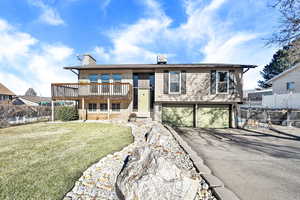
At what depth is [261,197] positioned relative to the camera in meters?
2.08

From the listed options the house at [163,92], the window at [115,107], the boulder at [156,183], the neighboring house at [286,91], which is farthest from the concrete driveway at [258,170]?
the neighboring house at [286,91]

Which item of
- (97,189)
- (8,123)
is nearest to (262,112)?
(97,189)

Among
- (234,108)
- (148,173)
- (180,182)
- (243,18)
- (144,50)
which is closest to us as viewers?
(180,182)

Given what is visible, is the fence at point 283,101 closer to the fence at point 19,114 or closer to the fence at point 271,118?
the fence at point 271,118

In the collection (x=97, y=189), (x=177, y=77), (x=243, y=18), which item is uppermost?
(x=243, y=18)

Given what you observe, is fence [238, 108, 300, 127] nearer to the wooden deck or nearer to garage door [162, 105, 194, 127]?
garage door [162, 105, 194, 127]

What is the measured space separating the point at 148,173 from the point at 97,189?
109 cm

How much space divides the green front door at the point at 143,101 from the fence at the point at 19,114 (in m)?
9.67

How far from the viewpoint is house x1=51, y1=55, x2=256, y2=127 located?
367 inches

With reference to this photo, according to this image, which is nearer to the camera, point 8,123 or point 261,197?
point 261,197

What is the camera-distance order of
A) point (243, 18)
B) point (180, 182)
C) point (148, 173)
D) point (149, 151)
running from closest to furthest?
1. point (180, 182)
2. point (148, 173)
3. point (149, 151)
4. point (243, 18)

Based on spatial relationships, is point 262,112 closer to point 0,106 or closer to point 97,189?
point 97,189

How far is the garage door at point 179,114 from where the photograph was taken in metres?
9.70

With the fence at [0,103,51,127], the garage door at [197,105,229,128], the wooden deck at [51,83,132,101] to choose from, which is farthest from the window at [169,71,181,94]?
the fence at [0,103,51,127]
